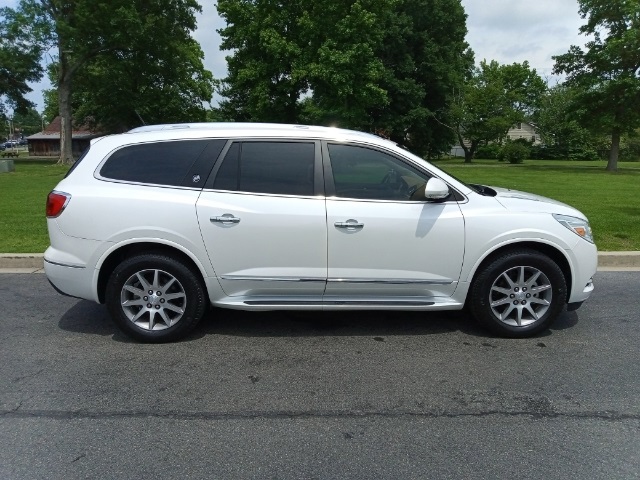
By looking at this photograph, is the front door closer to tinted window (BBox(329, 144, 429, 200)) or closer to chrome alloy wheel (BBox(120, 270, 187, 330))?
tinted window (BBox(329, 144, 429, 200))

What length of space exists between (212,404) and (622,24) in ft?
117

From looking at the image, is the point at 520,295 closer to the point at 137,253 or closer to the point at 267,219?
the point at 267,219

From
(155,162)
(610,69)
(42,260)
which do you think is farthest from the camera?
(610,69)

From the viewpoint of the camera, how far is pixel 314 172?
4293 mm

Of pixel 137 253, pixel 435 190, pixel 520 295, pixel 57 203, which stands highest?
pixel 435 190

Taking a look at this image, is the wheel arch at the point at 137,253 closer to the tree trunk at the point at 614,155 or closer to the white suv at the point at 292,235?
the white suv at the point at 292,235

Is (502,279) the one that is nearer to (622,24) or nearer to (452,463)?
(452,463)

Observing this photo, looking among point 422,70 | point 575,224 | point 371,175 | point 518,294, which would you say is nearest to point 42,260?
point 371,175

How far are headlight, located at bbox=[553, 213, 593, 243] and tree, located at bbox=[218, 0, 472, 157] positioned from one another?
2846 cm

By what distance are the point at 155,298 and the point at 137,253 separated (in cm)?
43

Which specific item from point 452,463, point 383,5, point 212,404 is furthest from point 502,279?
point 383,5

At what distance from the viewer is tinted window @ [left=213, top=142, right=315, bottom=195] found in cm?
427

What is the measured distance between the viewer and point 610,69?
3005 centimetres

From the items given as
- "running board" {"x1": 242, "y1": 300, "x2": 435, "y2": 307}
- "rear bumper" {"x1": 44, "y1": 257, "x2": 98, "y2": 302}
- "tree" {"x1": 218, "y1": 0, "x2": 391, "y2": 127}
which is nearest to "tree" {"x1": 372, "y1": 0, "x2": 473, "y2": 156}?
"tree" {"x1": 218, "y1": 0, "x2": 391, "y2": 127}
